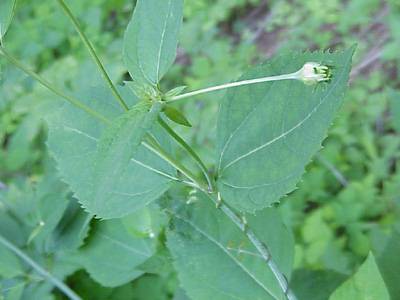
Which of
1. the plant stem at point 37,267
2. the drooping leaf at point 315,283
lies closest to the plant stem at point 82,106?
the drooping leaf at point 315,283

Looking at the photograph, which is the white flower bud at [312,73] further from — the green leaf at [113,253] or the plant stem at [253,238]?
the green leaf at [113,253]

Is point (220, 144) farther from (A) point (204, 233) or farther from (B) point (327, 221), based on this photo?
(B) point (327, 221)

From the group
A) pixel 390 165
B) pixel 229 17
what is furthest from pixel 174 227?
pixel 229 17

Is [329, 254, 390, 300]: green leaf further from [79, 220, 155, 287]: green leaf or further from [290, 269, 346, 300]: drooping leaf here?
[79, 220, 155, 287]: green leaf

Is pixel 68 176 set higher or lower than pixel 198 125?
higher

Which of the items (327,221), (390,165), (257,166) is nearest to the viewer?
(257,166)

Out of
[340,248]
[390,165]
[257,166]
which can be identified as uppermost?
[257,166]

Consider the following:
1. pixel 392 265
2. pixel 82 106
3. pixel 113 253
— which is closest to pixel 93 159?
pixel 82 106
